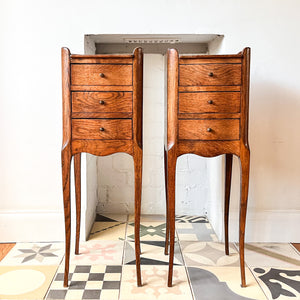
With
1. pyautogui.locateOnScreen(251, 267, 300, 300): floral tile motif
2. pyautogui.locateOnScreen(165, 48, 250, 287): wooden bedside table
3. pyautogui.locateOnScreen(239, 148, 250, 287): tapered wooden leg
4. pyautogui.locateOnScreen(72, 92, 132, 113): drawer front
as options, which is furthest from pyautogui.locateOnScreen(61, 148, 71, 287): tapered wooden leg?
pyautogui.locateOnScreen(251, 267, 300, 300): floral tile motif

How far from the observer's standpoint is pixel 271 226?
86.1 inches

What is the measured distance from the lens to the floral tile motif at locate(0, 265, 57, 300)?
1543 mm

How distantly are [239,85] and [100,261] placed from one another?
1.21 metres

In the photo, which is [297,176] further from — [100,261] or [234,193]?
[100,261]

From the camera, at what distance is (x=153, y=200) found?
270 centimetres

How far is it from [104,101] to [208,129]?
0.51 metres

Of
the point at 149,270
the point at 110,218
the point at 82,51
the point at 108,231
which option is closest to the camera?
the point at 149,270

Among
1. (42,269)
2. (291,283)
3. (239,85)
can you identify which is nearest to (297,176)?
(291,283)

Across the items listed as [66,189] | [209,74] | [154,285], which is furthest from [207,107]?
[154,285]

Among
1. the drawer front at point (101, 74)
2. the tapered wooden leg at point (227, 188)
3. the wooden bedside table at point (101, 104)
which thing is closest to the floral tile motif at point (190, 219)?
the tapered wooden leg at point (227, 188)

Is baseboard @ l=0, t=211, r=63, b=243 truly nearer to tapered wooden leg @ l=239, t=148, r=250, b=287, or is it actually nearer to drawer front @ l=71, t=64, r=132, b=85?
drawer front @ l=71, t=64, r=132, b=85

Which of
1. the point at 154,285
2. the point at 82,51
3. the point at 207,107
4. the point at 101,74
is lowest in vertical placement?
the point at 154,285

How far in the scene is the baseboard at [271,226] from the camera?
218 cm

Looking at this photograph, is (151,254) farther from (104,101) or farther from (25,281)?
(104,101)
